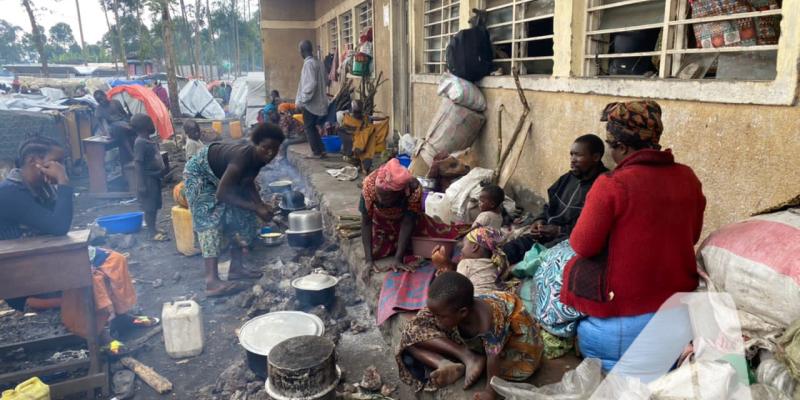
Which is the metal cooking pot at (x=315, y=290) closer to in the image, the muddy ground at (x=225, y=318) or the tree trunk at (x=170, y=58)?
the muddy ground at (x=225, y=318)

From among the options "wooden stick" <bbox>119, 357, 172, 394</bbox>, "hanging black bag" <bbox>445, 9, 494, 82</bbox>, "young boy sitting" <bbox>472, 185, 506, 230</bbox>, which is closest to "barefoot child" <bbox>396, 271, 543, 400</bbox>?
"young boy sitting" <bbox>472, 185, 506, 230</bbox>

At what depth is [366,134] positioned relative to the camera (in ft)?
28.5

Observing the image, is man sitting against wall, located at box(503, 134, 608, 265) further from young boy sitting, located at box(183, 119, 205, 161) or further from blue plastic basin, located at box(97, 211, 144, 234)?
young boy sitting, located at box(183, 119, 205, 161)

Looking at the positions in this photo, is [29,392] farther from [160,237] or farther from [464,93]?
[464,93]

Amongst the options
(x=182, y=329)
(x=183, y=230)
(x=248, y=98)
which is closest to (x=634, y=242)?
(x=182, y=329)

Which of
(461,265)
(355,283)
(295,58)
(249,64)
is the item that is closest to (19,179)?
(355,283)

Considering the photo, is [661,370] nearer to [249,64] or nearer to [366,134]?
[366,134]

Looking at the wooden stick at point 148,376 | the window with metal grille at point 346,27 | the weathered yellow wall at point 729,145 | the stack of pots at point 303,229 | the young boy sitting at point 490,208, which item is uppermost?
the window with metal grille at point 346,27

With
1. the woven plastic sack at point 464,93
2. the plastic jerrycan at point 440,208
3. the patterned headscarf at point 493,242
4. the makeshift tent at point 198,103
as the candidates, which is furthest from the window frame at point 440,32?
the makeshift tent at point 198,103

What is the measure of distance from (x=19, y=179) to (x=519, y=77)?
15.0 ft

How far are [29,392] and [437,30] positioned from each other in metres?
6.90

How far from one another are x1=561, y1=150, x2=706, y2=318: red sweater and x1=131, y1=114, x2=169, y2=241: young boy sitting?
6241mm

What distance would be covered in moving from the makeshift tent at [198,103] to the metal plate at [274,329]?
20.0m

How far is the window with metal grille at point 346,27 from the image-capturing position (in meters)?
13.6
